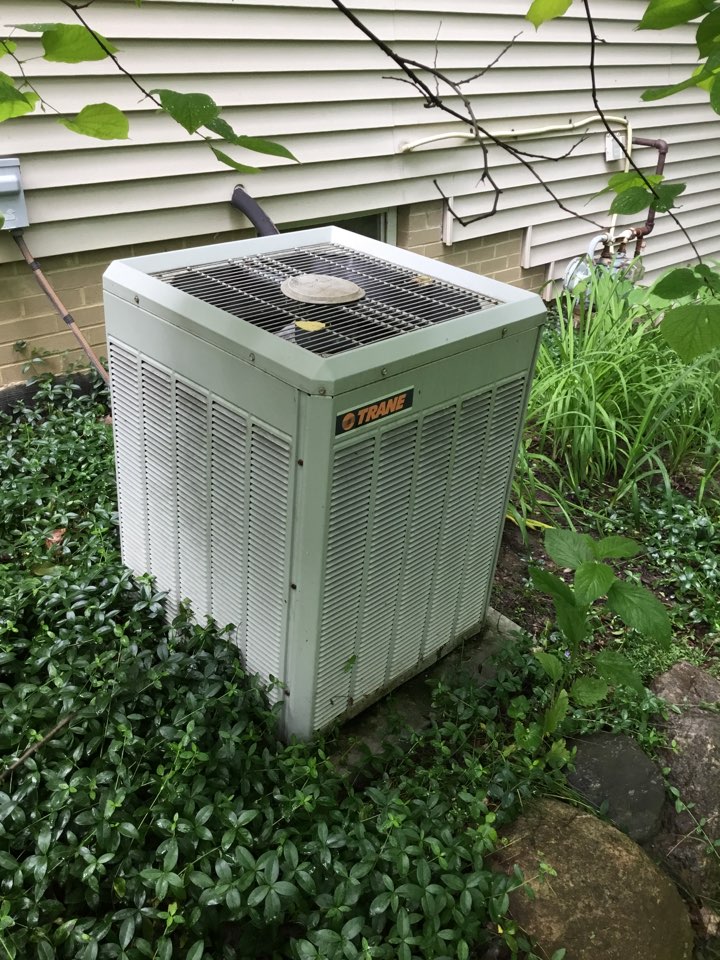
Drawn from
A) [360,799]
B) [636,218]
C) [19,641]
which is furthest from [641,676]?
[636,218]

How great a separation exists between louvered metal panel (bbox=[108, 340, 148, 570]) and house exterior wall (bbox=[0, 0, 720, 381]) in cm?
141

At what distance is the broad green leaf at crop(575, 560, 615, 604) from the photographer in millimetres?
1899

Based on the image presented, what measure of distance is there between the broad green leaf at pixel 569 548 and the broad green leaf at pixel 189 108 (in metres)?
1.47

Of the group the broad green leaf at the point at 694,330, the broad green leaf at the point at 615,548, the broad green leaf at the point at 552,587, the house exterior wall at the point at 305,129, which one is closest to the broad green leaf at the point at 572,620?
the broad green leaf at the point at 552,587

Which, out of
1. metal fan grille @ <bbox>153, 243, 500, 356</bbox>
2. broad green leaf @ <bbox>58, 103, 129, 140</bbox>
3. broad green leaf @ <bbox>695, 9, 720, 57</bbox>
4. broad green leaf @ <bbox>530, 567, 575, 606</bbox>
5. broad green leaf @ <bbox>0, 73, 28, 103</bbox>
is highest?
broad green leaf @ <bbox>695, 9, 720, 57</bbox>

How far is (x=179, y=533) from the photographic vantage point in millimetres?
2100

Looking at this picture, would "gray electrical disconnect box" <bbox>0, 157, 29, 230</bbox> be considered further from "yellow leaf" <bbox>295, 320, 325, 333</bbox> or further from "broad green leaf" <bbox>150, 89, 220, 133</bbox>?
"broad green leaf" <bbox>150, 89, 220, 133</bbox>

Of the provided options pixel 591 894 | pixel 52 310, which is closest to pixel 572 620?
pixel 591 894

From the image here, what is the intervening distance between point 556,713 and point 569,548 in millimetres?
473

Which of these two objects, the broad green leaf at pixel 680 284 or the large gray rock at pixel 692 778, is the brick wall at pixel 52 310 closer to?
the broad green leaf at pixel 680 284

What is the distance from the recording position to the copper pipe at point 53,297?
122 inches

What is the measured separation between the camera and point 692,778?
2.33 meters

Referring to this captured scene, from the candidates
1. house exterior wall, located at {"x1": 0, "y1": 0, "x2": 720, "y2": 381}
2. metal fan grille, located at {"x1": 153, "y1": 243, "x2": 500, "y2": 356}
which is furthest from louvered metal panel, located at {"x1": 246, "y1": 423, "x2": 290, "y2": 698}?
house exterior wall, located at {"x1": 0, "y1": 0, "x2": 720, "y2": 381}

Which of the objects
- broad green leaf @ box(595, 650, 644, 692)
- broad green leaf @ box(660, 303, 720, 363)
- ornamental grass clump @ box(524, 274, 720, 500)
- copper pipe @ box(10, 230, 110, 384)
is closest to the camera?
broad green leaf @ box(660, 303, 720, 363)
